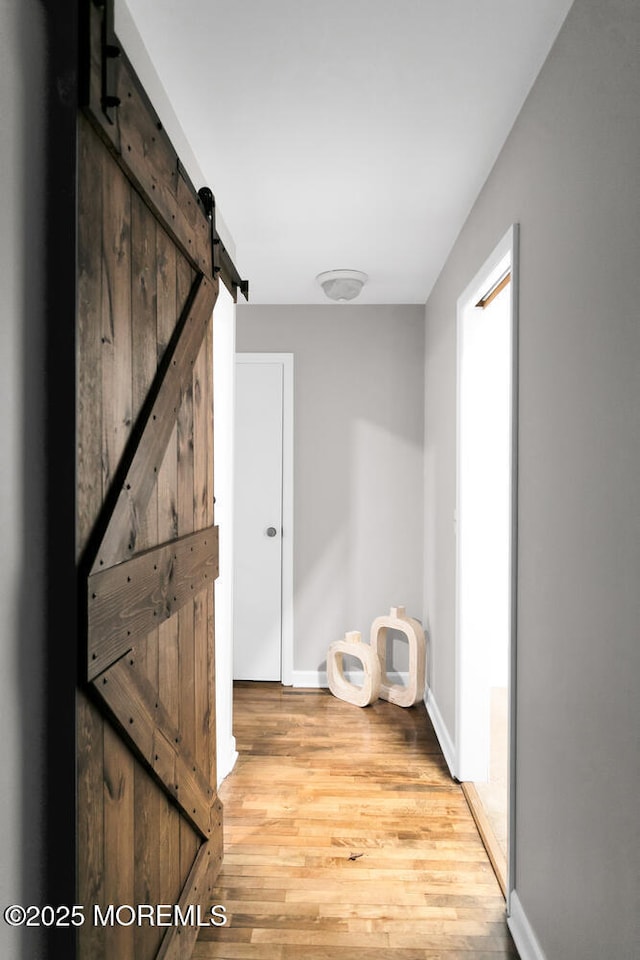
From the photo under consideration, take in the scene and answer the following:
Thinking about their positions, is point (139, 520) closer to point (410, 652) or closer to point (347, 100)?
point (347, 100)

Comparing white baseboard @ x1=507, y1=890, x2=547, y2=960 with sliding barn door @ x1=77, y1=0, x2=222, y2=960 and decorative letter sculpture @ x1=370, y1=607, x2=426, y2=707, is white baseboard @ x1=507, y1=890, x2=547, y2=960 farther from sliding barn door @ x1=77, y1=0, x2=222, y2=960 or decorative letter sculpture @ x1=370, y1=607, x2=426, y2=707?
decorative letter sculpture @ x1=370, y1=607, x2=426, y2=707

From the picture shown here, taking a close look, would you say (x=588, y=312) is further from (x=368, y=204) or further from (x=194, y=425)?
(x=368, y=204)

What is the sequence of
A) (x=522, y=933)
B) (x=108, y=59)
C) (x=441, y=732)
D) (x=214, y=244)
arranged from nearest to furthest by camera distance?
(x=108, y=59)
(x=522, y=933)
(x=214, y=244)
(x=441, y=732)

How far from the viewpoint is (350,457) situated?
179 inches

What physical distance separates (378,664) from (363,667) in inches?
5.2

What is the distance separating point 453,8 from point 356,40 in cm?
26

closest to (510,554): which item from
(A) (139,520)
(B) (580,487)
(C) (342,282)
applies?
(B) (580,487)

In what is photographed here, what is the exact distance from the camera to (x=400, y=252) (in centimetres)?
349

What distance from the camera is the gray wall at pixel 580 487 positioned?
50.7 inches

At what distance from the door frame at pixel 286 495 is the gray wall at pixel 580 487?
2443 millimetres

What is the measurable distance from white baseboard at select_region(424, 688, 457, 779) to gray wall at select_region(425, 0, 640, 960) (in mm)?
1127

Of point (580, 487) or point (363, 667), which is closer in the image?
point (580, 487)

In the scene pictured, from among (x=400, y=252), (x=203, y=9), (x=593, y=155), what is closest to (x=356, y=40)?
(x=203, y=9)

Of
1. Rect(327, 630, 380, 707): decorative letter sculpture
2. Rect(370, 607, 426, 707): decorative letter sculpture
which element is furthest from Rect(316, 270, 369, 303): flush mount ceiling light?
Rect(327, 630, 380, 707): decorative letter sculpture
